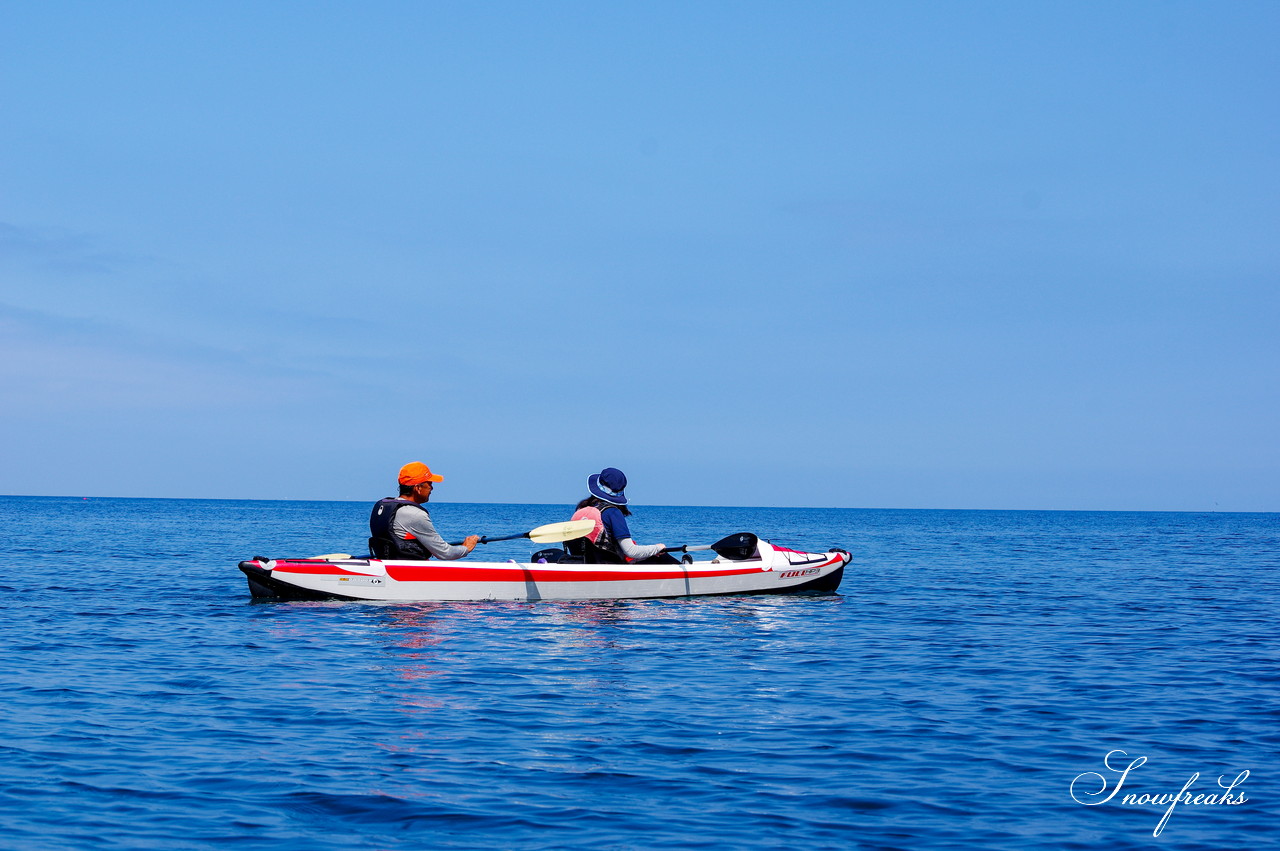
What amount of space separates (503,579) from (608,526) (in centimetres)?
195

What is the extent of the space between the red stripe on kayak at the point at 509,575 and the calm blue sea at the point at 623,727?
0.48 meters

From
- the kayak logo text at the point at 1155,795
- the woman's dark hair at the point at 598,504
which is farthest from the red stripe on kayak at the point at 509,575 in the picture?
the kayak logo text at the point at 1155,795

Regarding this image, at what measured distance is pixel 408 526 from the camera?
17953 mm

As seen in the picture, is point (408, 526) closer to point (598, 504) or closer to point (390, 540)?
point (390, 540)

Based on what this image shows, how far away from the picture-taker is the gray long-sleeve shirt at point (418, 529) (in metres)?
17.8

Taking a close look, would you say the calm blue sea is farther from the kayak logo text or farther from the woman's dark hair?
the woman's dark hair

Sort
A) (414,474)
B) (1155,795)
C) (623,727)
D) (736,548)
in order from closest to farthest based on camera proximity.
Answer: (1155,795) < (623,727) < (414,474) < (736,548)

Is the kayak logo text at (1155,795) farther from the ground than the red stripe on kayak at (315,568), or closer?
closer

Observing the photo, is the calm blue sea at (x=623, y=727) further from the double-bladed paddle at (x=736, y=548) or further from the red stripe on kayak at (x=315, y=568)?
the double-bladed paddle at (x=736, y=548)

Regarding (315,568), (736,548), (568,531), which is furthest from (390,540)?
(736,548)

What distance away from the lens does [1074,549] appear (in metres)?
51.3

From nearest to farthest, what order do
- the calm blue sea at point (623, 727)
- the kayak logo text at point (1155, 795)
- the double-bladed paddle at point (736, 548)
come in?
the calm blue sea at point (623, 727)
the kayak logo text at point (1155, 795)
the double-bladed paddle at point (736, 548)

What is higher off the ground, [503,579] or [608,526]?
[608,526]

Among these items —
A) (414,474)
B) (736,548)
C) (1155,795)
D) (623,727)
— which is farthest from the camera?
(736,548)
